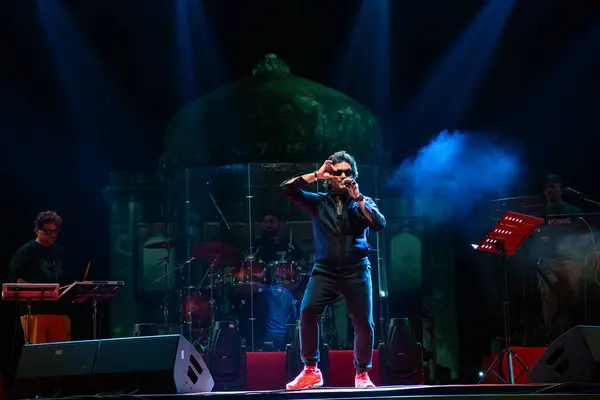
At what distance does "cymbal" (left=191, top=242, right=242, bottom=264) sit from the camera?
10656 millimetres

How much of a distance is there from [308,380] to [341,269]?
3.24 ft

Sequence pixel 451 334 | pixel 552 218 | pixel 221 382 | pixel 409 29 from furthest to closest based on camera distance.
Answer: pixel 451 334 → pixel 409 29 → pixel 552 218 → pixel 221 382

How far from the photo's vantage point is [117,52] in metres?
11.7

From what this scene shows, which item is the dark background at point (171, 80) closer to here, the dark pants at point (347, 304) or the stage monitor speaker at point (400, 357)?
the stage monitor speaker at point (400, 357)

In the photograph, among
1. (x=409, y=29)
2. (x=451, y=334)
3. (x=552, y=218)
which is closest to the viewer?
(x=552, y=218)

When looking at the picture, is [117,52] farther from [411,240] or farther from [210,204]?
[411,240]

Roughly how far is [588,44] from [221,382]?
25.2 feet

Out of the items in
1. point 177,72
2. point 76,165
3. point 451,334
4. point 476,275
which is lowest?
point 451,334

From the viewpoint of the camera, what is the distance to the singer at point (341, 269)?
5.98 metres

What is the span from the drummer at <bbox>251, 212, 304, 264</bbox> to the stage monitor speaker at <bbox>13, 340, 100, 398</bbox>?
5.77 m

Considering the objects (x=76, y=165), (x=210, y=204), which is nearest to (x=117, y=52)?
(x=76, y=165)

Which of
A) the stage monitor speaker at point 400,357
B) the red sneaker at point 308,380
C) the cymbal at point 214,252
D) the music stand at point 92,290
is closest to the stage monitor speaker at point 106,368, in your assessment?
the red sneaker at point 308,380

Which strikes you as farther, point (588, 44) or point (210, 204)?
point (210, 204)

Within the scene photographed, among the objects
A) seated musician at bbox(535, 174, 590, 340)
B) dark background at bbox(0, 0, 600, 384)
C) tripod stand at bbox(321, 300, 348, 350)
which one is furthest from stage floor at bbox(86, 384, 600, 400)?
dark background at bbox(0, 0, 600, 384)
